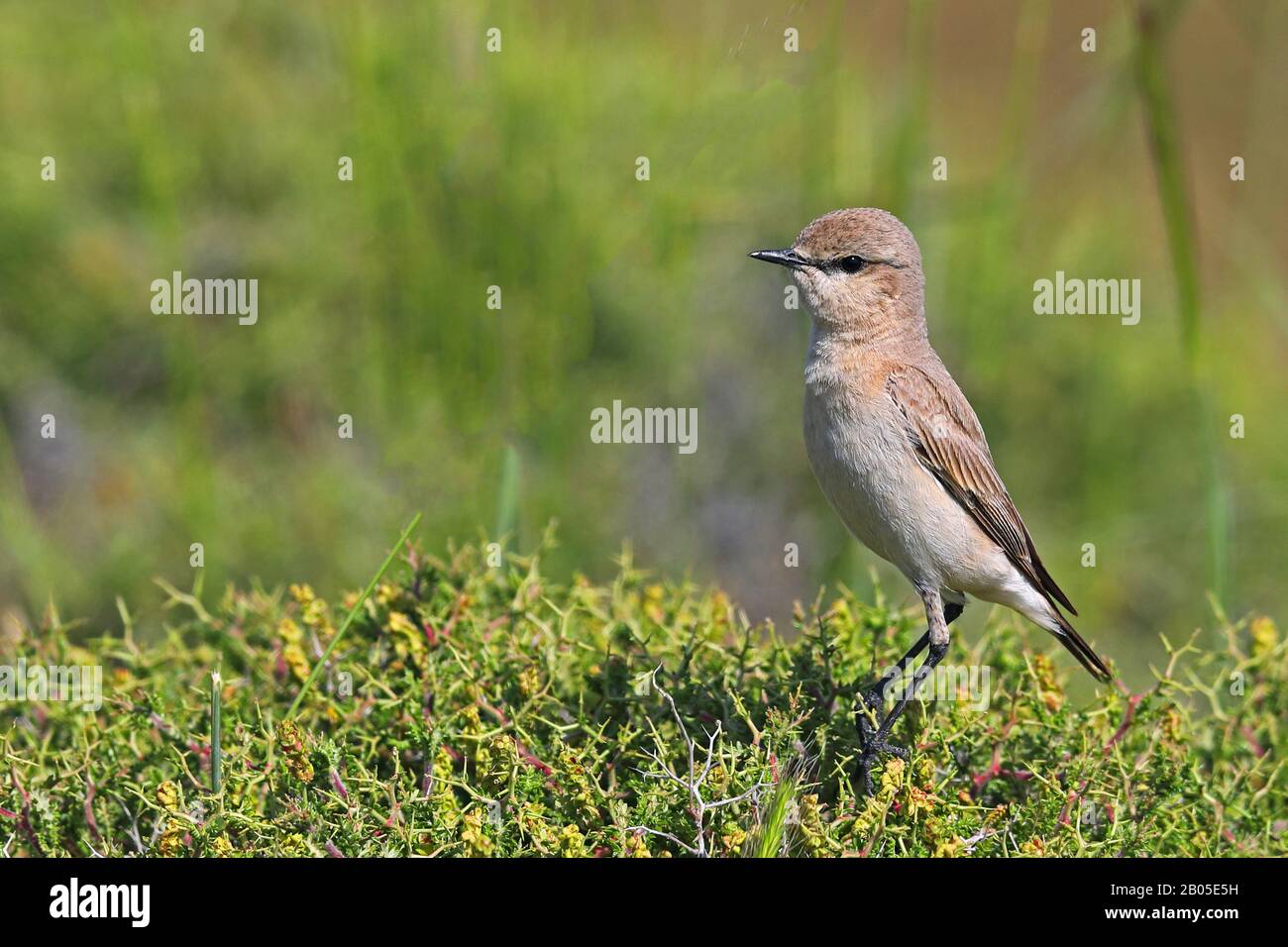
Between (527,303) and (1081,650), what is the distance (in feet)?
11.3

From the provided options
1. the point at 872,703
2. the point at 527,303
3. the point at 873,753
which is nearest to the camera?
the point at 873,753

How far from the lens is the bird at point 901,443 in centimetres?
466

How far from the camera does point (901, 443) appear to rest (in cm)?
473

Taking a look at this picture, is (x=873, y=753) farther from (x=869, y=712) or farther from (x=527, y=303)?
(x=527, y=303)

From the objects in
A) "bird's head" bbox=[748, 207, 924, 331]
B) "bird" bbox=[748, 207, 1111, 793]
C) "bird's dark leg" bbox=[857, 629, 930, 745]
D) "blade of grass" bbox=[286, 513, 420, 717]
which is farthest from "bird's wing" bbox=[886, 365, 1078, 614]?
"blade of grass" bbox=[286, 513, 420, 717]

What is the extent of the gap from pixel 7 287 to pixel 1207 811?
6.07 meters

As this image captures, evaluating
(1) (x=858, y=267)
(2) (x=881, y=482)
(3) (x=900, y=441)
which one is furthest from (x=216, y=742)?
(1) (x=858, y=267)

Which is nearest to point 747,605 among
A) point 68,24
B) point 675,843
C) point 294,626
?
point 294,626

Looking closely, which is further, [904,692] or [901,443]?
[901,443]

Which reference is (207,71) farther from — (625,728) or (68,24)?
(625,728)

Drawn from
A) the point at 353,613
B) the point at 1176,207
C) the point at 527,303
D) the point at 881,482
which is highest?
the point at 527,303

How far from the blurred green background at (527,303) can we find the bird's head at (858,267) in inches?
45.2

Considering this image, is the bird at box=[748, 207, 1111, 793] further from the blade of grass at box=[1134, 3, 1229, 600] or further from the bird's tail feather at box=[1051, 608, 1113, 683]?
the blade of grass at box=[1134, 3, 1229, 600]

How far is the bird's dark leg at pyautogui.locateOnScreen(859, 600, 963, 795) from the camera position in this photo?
3979mm
